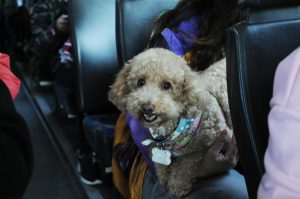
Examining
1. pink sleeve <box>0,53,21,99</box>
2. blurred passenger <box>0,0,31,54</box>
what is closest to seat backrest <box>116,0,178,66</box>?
pink sleeve <box>0,53,21,99</box>

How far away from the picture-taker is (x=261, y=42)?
0.83 metres

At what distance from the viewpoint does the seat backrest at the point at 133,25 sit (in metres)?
1.48

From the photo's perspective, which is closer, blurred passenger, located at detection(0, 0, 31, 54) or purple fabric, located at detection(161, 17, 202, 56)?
purple fabric, located at detection(161, 17, 202, 56)

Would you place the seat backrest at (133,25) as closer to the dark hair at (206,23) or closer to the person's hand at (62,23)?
the dark hair at (206,23)

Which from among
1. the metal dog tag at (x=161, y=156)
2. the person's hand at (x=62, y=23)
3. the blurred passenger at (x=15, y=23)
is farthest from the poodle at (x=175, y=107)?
the blurred passenger at (x=15, y=23)

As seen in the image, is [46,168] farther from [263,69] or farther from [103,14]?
[263,69]

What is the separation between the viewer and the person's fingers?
1098 mm

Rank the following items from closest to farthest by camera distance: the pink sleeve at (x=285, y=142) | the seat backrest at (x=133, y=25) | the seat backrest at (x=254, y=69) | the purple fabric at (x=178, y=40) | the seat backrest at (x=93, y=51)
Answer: the pink sleeve at (x=285, y=142)
the seat backrest at (x=254, y=69)
the purple fabric at (x=178, y=40)
the seat backrest at (x=133, y=25)
the seat backrest at (x=93, y=51)

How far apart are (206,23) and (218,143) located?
0.43m

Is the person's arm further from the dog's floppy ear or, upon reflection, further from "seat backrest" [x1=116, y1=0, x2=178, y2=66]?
"seat backrest" [x1=116, y1=0, x2=178, y2=66]

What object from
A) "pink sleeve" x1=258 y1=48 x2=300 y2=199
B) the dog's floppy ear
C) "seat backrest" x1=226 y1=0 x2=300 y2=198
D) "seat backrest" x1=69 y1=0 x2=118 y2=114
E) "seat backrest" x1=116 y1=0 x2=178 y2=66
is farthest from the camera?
"seat backrest" x1=69 y1=0 x2=118 y2=114

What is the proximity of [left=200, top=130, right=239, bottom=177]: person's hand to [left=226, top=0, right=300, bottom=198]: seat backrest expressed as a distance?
10.4 inches

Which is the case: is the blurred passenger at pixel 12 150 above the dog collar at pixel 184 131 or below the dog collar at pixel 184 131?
above

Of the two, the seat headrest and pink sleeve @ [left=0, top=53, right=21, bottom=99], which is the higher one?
the seat headrest
